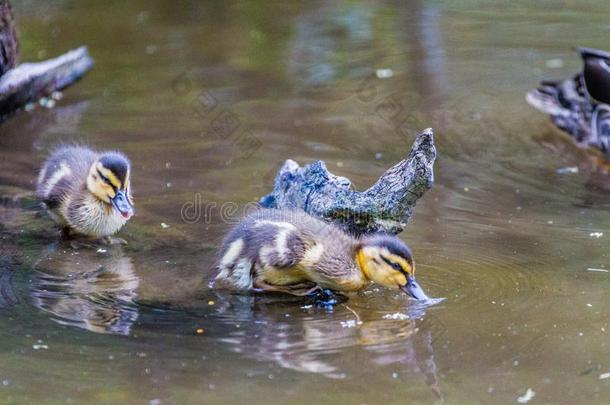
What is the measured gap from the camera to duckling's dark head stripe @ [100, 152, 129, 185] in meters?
5.25

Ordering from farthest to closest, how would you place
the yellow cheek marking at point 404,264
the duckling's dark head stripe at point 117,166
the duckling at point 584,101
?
the duckling at point 584,101
the duckling's dark head stripe at point 117,166
the yellow cheek marking at point 404,264

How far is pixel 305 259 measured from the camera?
459cm

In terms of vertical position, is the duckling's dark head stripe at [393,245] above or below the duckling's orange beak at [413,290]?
above

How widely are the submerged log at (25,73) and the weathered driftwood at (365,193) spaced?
2.53 m

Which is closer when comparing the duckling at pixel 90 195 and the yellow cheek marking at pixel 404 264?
the yellow cheek marking at pixel 404 264

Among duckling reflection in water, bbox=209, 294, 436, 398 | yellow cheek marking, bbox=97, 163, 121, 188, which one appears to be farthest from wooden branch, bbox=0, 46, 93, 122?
duckling reflection in water, bbox=209, 294, 436, 398

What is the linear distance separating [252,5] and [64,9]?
5.91 feet

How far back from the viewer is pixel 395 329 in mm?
4223

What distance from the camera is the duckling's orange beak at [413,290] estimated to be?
4410mm

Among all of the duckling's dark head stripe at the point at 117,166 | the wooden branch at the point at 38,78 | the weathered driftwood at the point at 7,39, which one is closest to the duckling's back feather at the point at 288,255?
the duckling's dark head stripe at the point at 117,166

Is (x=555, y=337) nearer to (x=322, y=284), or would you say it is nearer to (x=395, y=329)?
(x=395, y=329)

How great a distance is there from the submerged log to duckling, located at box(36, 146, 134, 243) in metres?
1.73

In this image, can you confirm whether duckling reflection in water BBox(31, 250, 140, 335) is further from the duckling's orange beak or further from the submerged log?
the submerged log

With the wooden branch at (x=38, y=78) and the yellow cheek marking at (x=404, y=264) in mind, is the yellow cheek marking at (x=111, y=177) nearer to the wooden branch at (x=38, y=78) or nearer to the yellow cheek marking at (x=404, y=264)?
the yellow cheek marking at (x=404, y=264)
